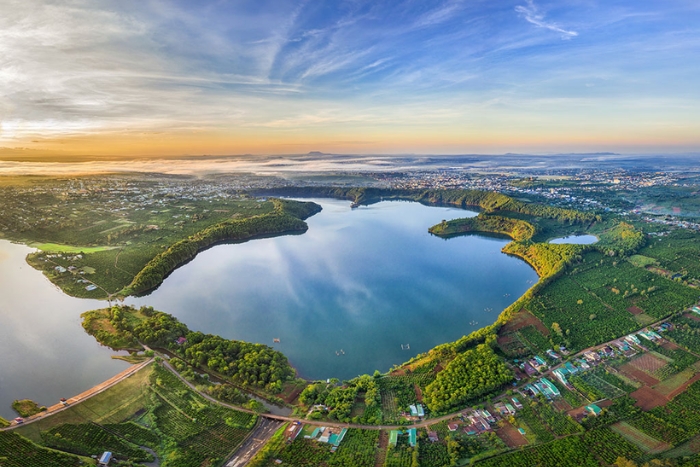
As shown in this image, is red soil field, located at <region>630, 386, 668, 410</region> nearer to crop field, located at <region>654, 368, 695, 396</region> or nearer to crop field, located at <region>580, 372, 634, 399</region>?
crop field, located at <region>654, 368, 695, 396</region>

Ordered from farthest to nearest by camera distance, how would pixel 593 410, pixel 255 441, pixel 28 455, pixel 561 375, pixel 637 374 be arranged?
pixel 637 374 < pixel 561 375 < pixel 593 410 < pixel 255 441 < pixel 28 455

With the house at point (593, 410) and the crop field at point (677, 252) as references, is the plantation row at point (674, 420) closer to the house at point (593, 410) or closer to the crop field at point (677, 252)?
the house at point (593, 410)

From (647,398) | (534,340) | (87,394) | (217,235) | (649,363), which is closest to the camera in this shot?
(647,398)

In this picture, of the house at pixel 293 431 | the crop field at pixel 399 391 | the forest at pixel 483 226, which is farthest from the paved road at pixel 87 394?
the forest at pixel 483 226

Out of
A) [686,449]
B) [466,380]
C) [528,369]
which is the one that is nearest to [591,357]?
[528,369]

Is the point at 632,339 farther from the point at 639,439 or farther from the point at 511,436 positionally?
the point at 511,436
